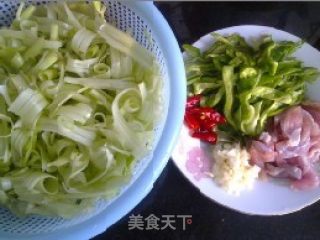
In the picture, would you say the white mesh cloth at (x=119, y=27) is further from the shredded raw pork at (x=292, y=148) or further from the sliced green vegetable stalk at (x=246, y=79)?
the shredded raw pork at (x=292, y=148)

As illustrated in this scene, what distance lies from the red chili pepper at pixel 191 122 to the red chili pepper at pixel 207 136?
1 cm

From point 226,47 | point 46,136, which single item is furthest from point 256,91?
point 46,136

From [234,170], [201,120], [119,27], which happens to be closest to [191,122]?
[201,120]

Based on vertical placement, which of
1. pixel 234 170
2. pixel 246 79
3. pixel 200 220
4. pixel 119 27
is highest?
pixel 119 27

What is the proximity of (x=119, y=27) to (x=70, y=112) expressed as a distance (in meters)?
0.22

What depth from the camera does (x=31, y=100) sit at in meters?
0.88

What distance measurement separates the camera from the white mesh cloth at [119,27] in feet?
2.94

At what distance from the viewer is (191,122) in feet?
3.56

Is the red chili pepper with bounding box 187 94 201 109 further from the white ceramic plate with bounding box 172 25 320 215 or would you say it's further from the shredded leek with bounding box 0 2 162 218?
the shredded leek with bounding box 0 2 162 218

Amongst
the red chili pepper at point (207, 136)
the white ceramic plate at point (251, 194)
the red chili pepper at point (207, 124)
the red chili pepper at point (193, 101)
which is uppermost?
the red chili pepper at point (193, 101)

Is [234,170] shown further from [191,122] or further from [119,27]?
[119,27]

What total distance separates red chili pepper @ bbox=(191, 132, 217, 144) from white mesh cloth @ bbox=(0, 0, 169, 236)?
195mm

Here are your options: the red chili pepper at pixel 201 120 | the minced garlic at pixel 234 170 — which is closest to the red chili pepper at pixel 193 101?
the red chili pepper at pixel 201 120

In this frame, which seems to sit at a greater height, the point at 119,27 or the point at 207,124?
the point at 119,27
